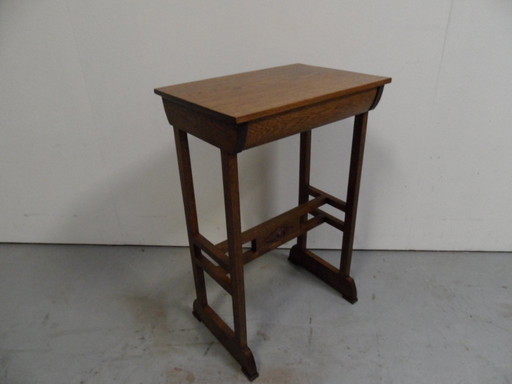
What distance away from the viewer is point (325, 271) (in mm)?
2072

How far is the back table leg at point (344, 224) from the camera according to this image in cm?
164

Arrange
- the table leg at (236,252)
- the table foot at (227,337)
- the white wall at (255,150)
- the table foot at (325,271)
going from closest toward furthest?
the table leg at (236,252) → the table foot at (227,337) → the white wall at (255,150) → the table foot at (325,271)

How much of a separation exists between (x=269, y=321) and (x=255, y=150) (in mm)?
930

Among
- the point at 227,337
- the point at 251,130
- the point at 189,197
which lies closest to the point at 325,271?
the point at 227,337

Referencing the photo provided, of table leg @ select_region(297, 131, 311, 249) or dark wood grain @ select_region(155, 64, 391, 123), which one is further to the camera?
table leg @ select_region(297, 131, 311, 249)

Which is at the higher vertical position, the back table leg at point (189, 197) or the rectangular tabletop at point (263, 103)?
the rectangular tabletop at point (263, 103)

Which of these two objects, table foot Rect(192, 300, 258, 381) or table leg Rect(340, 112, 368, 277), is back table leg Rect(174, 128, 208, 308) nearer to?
table foot Rect(192, 300, 258, 381)

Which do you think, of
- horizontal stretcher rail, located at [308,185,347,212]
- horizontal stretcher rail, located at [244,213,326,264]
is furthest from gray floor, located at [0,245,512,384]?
horizontal stretcher rail, located at [308,185,347,212]

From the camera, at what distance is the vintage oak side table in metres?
1.17

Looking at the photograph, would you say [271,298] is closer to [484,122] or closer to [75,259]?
[75,259]

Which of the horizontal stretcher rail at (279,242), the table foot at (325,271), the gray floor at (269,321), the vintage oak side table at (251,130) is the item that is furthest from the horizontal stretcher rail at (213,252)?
the table foot at (325,271)

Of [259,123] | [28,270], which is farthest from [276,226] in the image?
[28,270]

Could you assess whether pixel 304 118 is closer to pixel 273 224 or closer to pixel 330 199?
pixel 273 224

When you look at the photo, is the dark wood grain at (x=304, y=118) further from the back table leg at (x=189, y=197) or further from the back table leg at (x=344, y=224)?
the back table leg at (x=189, y=197)
